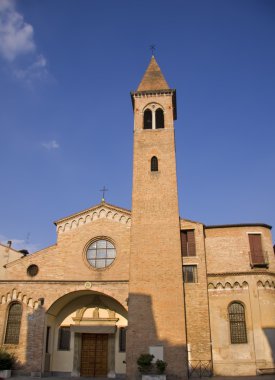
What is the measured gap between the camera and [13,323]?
1997 centimetres

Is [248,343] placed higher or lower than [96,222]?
lower

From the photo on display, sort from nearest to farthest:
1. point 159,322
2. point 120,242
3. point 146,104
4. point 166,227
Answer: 1. point 159,322
2. point 166,227
3. point 120,242
4. point 146,104

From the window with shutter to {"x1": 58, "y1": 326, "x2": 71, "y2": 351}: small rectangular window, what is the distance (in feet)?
35.4

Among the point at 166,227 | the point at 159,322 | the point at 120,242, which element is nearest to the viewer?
the point at 159,322

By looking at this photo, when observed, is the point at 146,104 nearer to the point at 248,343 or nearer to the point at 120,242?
the point at 120,242

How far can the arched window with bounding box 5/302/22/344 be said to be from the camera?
19.6 metres

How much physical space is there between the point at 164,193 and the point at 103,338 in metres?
8.69

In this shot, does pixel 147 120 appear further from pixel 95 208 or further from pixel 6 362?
pixel 6 362

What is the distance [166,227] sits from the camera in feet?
64.6

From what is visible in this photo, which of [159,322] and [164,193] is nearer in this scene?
[159,322]

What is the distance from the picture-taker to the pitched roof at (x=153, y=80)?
2458 centimetres

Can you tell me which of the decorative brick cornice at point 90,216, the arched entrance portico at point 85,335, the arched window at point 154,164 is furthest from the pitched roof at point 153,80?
the arched entrance portico at point 85,335

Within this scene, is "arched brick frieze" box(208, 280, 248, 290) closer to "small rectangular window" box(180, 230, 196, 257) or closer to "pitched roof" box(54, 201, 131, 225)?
"small rectangular window" box(180, 230, 196, 257)

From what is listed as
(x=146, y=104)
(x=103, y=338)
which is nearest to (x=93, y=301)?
(x=103, y=338)
